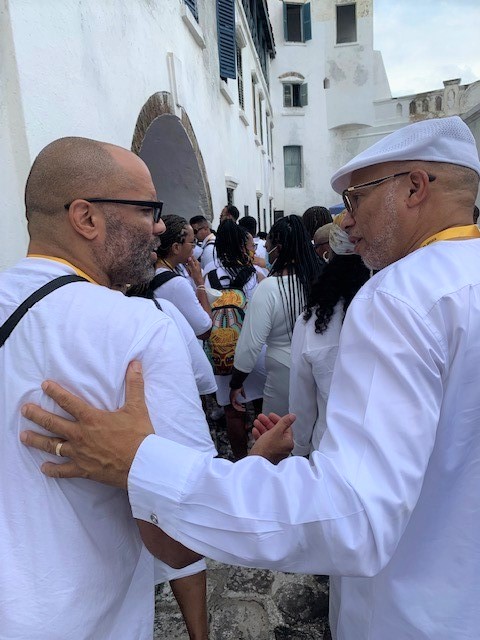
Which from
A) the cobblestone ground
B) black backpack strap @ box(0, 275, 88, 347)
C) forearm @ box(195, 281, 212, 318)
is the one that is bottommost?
the cobblestone ground

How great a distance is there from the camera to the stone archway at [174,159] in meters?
4.77

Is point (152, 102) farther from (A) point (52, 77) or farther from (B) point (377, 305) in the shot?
(B) point (377, 305)

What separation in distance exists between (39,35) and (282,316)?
2.02 metres

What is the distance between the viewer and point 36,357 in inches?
37.0

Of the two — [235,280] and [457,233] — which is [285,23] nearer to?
[235,280]

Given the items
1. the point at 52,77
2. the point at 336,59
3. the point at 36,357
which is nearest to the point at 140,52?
the point at 52,77

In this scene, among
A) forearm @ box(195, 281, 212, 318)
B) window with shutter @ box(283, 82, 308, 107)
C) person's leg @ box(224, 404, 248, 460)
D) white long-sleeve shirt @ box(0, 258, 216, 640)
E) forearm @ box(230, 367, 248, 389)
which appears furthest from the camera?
window with shutter @ box(283, 82, 308, 107)

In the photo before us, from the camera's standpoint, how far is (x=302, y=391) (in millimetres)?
Answer: 1922

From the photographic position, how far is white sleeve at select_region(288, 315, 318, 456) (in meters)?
1.87

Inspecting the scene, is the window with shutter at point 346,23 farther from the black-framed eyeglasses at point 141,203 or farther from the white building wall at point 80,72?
the black-framed eyeglasses at point 141,203

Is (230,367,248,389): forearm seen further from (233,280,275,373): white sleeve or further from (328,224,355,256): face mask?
(328,224,355,256): face mask

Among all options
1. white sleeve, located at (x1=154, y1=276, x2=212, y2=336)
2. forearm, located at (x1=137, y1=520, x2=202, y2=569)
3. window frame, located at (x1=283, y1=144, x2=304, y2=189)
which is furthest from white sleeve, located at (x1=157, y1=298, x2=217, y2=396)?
window frame, located at (x1=283, y1=144, x2=304, y2=189)

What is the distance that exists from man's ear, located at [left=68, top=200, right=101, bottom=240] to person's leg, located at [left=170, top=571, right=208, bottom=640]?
1.50 meters

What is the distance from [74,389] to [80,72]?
103 inches
